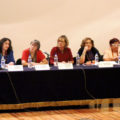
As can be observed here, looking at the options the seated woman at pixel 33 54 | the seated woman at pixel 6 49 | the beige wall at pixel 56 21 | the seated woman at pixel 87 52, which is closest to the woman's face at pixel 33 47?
the seated woman at pixel 33 54

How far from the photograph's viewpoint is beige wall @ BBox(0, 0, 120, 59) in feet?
19.5

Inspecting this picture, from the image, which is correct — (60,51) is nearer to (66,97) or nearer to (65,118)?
(66,97)

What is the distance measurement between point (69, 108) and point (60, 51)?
1204mm

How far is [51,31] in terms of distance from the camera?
6.09 m

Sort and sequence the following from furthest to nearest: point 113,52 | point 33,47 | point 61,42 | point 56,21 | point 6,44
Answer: point 56,21
point 113,52
point 61,42
point 33,47
point 6,44

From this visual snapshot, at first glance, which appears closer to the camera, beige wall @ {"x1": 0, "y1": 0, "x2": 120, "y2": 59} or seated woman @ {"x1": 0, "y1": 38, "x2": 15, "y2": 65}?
seated woman @ {"x1": 0, "y1": 38, "x2": 15, "y2": 65}

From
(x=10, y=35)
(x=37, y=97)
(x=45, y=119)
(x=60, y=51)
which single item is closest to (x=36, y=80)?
(x=37, y=97)


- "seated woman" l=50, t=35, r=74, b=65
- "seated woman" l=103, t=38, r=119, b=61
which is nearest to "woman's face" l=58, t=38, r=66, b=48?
"seated woman" l=50, t=35, r=74, b=65

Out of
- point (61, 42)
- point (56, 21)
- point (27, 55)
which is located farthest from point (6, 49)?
point (56, 21)

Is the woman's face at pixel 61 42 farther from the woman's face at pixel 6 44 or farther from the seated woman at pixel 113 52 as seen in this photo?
the woman's face at pixel 6 44

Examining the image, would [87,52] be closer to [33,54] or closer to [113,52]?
[113,52]

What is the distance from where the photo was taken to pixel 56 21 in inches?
241

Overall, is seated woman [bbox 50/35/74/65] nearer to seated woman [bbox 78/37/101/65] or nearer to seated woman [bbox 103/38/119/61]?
seated woman [bbox 78/37/101/65]

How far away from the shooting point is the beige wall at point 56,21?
594cm
